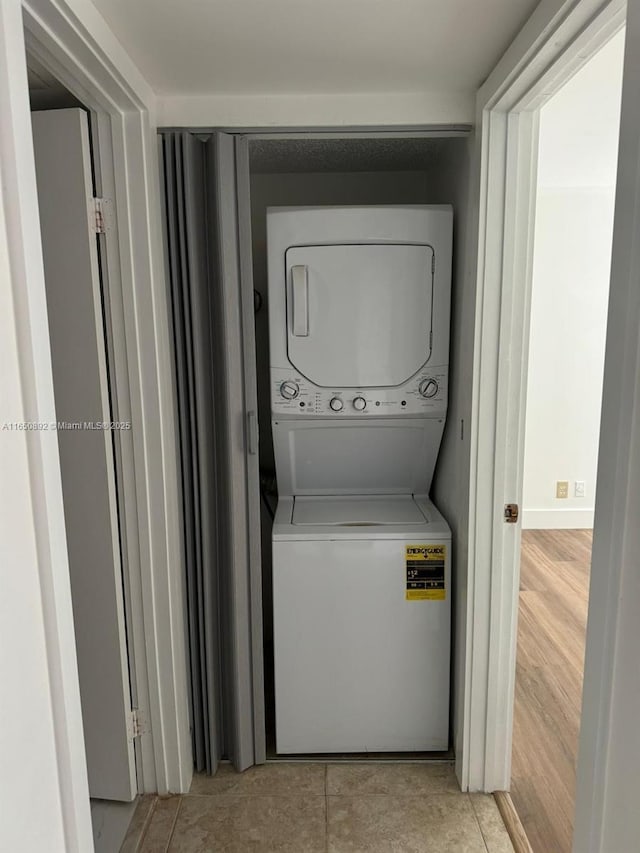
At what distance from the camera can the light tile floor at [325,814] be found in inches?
70.9

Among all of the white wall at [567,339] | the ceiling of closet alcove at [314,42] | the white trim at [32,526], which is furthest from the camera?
the white wall at [567,339]

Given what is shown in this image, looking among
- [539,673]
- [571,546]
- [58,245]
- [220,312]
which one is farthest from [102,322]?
[571,546]

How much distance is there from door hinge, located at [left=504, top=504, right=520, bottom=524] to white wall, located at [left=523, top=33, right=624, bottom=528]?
2.59m

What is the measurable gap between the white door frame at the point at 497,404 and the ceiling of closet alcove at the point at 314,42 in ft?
0.47

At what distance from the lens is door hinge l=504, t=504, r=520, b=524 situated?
1.84 m

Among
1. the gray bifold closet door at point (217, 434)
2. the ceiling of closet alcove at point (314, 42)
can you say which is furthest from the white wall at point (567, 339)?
the gray bifold closet door at point (217, 434)

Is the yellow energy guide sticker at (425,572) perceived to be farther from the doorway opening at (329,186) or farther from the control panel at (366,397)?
the control panel at (366,397)

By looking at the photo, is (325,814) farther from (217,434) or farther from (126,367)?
(126,367)

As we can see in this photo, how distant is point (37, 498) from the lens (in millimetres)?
996

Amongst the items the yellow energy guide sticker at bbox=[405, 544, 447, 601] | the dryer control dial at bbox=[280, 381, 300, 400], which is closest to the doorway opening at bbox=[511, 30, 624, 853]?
the yellow energy guide sticker at bbox=[405, 544, 447, 601]

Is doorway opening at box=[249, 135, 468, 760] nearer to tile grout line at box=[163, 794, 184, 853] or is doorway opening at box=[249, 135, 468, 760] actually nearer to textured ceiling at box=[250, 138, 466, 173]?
textured ceiling at box=[250, 138, 466, 173]

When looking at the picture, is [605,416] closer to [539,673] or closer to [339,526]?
[339,526]

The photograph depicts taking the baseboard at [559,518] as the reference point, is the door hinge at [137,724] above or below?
above

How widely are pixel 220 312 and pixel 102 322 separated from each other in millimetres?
358
